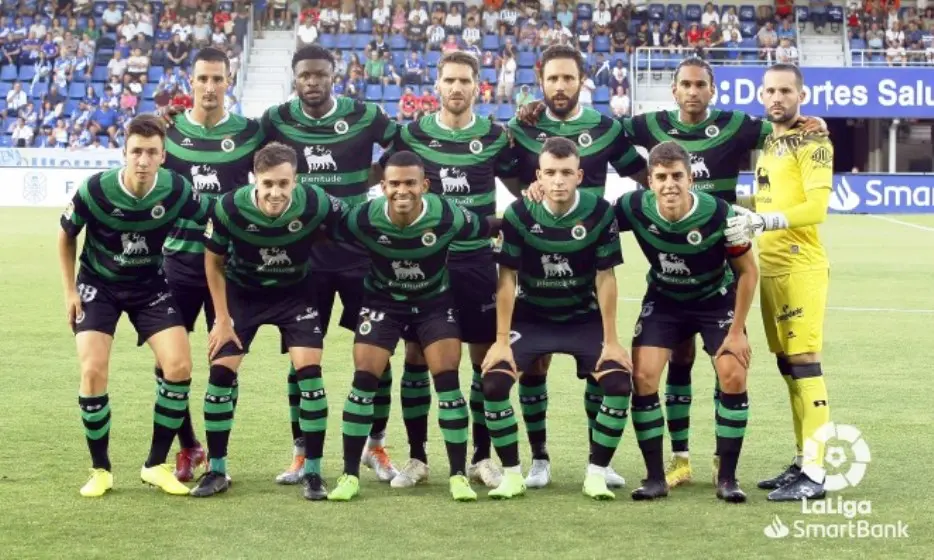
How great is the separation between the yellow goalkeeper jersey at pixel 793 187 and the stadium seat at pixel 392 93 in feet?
95.3

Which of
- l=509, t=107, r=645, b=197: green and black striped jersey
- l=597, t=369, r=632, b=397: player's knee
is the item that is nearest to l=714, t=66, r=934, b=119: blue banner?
l=509, t=107, r=645, b=197: green and black striped jersey

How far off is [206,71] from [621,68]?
29.2 metres

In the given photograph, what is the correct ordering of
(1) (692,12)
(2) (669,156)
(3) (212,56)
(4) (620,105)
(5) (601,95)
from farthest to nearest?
(1) (692,12), (5) (601,95), (4) (620,105), (3) (212,56), (2) (669,156)

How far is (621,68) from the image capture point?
36.4 m

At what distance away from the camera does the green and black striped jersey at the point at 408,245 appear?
745 cm

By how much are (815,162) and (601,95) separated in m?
29.1

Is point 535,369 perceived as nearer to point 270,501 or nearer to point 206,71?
point 270,501

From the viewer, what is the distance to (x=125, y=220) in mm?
7445

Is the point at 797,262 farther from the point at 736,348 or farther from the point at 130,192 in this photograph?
the point at 130,192

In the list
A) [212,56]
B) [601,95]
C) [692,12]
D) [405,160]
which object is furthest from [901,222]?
[405,160]

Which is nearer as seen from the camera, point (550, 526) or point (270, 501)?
point (550, 526)

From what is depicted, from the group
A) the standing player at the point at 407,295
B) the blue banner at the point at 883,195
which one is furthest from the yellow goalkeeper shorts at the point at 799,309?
the blue banner at the point at 883,195

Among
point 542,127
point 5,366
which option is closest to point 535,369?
point 542,127

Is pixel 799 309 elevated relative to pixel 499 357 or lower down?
elevated
